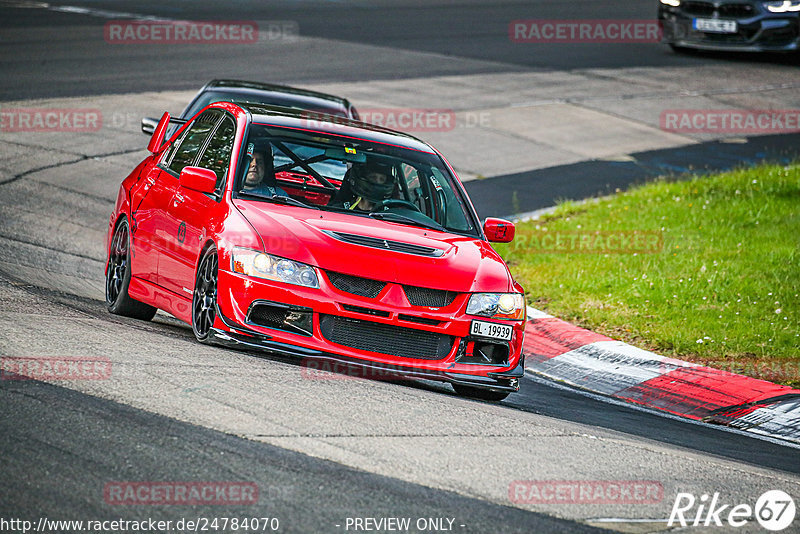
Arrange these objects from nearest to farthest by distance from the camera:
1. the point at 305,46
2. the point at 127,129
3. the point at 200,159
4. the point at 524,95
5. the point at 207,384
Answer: the point at 207,384 → the point at 200,159 → the point at 127,129 → the point at 524,95 → the point at 305,46

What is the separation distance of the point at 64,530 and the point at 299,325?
2765 mm

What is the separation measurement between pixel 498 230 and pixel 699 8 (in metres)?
17.3

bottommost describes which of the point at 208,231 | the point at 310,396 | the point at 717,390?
the point at 717,390

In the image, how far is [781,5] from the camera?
75.2 ft

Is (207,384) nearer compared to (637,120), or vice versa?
(207,384)

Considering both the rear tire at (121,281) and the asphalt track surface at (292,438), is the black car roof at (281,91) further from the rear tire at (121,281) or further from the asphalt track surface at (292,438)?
the rear tire at (121,281)

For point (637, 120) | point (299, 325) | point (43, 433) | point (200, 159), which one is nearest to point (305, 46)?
point (637, 120)

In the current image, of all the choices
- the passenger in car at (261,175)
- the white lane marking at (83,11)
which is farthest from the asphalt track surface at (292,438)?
the white lane marking at (83,11)

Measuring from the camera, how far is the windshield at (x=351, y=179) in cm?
771

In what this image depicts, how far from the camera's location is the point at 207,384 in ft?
19.5

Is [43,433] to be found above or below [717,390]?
above

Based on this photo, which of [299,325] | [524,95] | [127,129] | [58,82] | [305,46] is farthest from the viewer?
[305,46]

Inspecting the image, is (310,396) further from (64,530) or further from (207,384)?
(64,530)

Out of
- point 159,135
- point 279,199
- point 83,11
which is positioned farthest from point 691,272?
point 83,11
